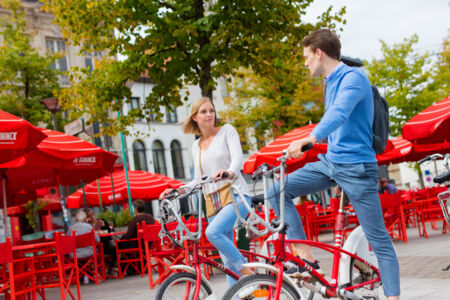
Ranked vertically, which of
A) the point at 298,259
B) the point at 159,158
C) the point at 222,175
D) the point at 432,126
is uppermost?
the point at 159,158

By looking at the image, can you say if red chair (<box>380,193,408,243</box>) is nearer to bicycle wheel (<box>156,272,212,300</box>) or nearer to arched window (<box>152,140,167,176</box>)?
bicycle wheel (<box>156,272,212,300</box>)

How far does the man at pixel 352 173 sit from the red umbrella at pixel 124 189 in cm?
1441

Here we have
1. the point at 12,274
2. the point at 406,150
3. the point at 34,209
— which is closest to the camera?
the point at 12,274

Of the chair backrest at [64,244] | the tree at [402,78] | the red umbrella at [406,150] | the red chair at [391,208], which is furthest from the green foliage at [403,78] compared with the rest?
the chair backrest at [64,244]

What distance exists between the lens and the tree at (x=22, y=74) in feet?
77.3

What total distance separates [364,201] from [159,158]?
135ft

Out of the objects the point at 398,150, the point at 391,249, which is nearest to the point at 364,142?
the point at 391,249

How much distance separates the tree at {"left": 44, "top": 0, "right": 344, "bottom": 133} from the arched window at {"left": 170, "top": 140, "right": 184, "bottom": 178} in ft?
102

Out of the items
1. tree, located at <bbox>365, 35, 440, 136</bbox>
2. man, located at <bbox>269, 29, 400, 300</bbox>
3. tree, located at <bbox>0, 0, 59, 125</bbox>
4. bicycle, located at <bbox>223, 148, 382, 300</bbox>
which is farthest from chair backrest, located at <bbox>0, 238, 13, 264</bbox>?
tree, located at <bbox>365, 35, 440, 136</bbox>

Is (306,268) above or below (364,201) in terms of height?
below

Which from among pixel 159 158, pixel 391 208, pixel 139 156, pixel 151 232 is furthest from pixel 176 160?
pixel 151 232

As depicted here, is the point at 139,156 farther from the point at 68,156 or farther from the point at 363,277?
the point at 363,277

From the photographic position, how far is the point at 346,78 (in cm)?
416

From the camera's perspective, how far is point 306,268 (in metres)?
4.06
